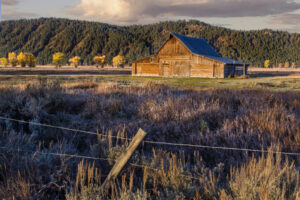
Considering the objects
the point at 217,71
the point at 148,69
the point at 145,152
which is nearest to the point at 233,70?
the point at 217,71

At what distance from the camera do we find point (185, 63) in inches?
1517

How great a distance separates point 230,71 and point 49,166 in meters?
37.9

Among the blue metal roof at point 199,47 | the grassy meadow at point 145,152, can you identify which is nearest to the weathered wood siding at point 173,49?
the blue metal roof at point 199,47

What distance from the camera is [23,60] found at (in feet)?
260

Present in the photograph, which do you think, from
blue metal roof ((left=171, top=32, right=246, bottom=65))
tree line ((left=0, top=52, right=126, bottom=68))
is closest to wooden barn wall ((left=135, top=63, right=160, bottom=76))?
blue metal roof ((left=171, top=32, right=246, bottom=65))

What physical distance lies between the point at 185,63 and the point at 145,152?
3442cm

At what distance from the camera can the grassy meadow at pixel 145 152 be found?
3291 mm

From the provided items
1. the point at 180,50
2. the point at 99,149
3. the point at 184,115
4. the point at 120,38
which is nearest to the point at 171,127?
the point at 184,115

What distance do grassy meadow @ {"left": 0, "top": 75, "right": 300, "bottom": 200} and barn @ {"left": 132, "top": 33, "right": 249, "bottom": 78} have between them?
26.2m

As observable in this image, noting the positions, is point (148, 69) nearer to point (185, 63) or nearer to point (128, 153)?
point (185, 63)

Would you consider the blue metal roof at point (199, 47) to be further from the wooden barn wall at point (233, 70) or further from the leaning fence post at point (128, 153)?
the leaning fence post at point (128, 153)

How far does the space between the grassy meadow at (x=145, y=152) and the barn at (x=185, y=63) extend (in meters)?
26.2

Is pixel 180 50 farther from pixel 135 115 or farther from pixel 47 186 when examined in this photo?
pixel 47 186

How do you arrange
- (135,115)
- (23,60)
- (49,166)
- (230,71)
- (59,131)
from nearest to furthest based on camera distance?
(49,166), (59,131), (135,115), (230,71), (23,60)
